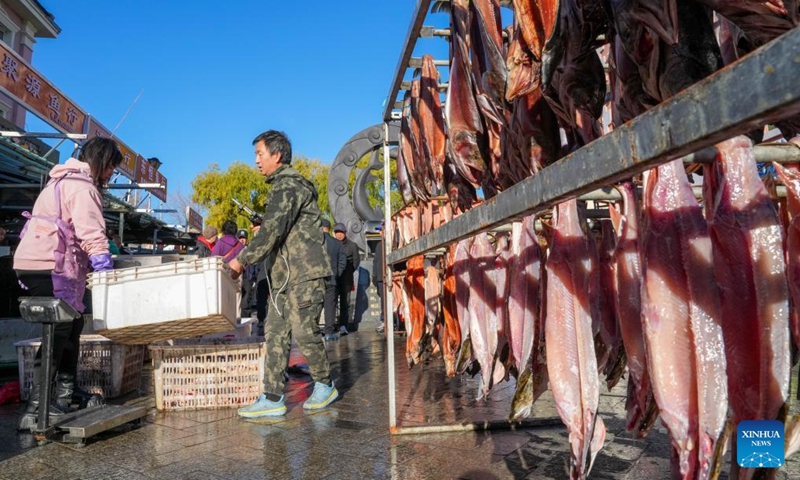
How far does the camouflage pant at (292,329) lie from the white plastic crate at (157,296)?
0.85 meters

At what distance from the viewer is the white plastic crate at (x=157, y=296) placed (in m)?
3.94

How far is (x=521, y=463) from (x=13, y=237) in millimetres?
10587

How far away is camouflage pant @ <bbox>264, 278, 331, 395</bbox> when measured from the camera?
471cm

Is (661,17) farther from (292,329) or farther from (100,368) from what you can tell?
(100,368)

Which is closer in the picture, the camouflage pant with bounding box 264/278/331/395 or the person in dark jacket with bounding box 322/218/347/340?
the camouflage pant with bounding box 264/278/331/395

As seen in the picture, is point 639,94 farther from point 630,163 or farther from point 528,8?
point 630,163

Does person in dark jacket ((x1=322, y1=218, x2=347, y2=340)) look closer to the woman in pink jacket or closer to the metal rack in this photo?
the woman in pink jacket

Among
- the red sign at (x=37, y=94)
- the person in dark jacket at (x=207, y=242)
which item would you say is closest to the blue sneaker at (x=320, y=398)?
the person in dark jacket at (x=207, y=242)

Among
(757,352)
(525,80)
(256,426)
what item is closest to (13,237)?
(256,426)

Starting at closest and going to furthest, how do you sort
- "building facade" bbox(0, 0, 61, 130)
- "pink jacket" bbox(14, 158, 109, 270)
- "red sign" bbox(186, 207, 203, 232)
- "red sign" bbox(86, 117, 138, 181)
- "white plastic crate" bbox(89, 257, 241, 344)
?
"white plastic crate" bbox(89, 257, 241, 344)
"pink jacket" bbox(14, 158, 109, 270)
"red sign" bbox(86, 117, 138, 181)
"building facade" bbox(0, 0, 61, 130)
"red sign" bbox(186, 207, 203, 232)

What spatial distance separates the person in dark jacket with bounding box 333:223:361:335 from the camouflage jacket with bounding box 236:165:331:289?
636 cm

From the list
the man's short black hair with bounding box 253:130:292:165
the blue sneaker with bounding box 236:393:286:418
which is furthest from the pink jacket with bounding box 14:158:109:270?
the blue sneaker with bounding box 236:393:286:418

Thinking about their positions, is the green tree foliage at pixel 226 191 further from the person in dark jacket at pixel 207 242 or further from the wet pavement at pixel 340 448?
the wet pavement at pixel 340 448

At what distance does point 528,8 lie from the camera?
1.65 metres
